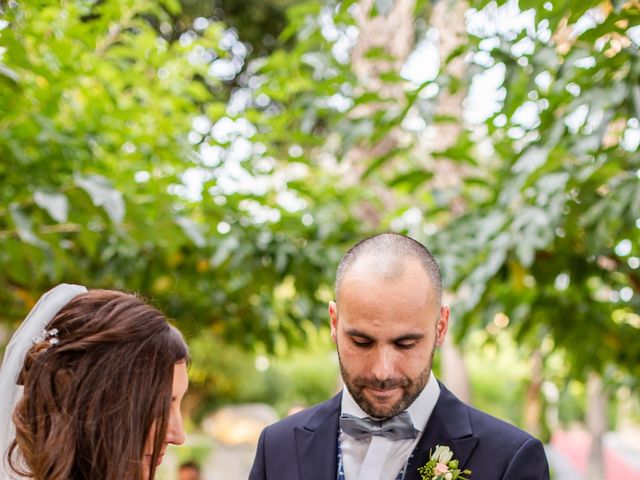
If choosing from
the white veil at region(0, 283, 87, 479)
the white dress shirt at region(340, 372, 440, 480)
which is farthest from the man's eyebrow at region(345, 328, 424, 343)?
the white veil at region(0, 283, 87, 479)

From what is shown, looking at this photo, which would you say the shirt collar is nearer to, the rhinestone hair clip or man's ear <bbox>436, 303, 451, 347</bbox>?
man's ear <bbox>436, 303, 451, 347</bbox>

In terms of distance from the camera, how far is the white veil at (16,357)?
1.94 metres

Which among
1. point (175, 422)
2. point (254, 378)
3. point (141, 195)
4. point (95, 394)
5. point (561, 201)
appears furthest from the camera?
point (254, 378)

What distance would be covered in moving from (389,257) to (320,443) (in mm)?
511

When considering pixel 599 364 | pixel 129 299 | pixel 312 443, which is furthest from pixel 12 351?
pixel 599 364

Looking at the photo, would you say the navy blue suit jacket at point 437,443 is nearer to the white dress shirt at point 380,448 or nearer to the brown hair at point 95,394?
the white dress shirt at point 380,448

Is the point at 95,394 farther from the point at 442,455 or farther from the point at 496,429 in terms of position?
the point at 496,429

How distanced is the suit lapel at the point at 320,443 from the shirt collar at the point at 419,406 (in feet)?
0.30

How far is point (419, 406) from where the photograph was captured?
2.13 meters

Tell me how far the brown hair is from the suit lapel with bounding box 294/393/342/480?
1.42ft

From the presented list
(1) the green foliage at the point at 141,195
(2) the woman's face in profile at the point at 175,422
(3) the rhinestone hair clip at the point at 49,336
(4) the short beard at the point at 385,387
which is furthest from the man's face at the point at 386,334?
(1) the green foliage at the point at 141,195

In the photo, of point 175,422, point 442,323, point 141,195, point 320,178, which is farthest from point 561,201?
point 320,178

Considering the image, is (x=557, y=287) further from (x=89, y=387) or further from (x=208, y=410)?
(x=208, y=410)

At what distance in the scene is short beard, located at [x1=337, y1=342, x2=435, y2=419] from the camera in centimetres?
198
